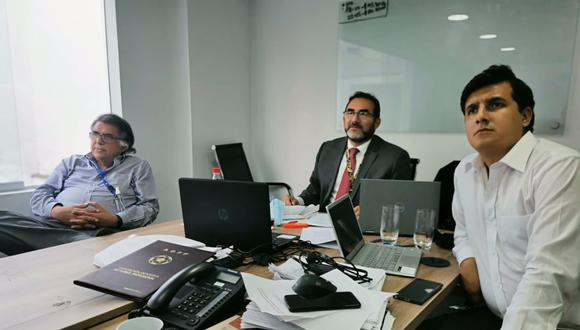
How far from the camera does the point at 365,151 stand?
2332mm

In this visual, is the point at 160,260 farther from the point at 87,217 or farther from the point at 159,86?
the point at 159,86

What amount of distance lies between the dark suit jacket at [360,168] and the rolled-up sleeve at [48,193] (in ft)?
5.14

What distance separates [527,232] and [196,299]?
107 centimetres

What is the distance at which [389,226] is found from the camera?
1514 mm

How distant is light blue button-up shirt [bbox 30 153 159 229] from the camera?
2.23 m

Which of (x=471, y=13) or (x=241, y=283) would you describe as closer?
(x=241, y=283)

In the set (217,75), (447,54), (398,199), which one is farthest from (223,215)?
(217,75)

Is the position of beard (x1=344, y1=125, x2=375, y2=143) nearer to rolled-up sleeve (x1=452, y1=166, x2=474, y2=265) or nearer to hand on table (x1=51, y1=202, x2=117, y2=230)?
rolled-up sleeve (x1=452, y1=166, x2=474, y2=265)

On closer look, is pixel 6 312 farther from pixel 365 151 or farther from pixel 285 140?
pixel 285 140

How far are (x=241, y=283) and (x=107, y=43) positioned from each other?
260cm

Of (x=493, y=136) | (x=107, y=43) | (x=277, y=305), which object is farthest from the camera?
(x=107, y=43)

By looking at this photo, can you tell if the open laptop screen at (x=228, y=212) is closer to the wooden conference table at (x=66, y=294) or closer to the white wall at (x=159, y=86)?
the wooden conference table at (x=66, y=294)

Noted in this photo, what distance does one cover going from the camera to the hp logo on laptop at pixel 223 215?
52.9 inches

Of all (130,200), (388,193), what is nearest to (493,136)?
(388,193)
